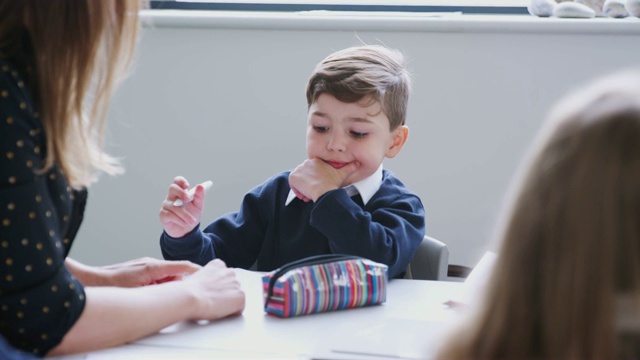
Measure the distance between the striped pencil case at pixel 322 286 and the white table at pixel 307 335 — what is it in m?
0.01

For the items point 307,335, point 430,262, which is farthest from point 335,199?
point 307,335

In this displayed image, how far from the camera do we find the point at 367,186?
6.28 feet

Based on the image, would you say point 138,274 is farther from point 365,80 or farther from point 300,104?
point 300,104

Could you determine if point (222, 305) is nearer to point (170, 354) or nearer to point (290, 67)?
point (170, 354)

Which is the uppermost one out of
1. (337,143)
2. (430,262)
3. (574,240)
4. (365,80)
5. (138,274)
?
(574,240)

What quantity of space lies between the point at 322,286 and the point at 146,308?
282mm

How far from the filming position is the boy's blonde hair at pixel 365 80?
1.91 meters

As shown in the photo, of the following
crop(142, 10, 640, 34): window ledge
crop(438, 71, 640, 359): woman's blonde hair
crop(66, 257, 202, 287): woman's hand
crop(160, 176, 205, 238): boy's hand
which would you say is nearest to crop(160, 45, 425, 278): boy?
crop(160, 176, 205, 238): boy's hand

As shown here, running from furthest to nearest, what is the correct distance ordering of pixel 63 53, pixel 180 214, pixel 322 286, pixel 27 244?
pixel 180 214 < pixel 322 286 < pixel 63 53 < pixel 27 244

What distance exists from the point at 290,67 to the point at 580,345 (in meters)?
2.08

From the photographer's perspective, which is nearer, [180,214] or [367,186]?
[180,214]

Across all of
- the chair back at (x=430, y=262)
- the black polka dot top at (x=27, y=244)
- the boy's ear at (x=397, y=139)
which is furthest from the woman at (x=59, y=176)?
the boy's ear at (x=397, y=139)

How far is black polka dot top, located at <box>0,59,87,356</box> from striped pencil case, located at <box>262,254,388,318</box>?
32 centimetres

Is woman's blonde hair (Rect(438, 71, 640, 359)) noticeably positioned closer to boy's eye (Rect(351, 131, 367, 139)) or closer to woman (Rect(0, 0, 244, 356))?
woman (Rect(0, 0, 244, 356))
